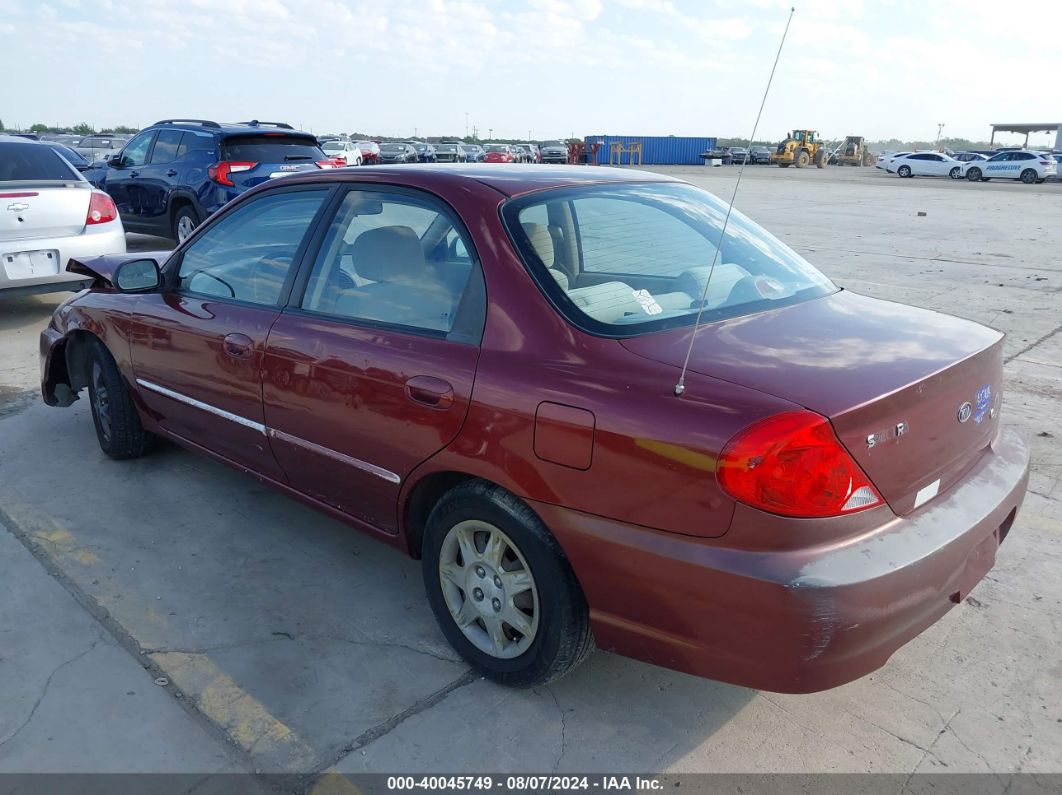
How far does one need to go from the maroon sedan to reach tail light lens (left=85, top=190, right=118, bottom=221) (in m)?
4.81

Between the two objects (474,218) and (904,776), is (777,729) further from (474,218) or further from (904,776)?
(474,218)

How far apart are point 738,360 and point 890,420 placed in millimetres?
420

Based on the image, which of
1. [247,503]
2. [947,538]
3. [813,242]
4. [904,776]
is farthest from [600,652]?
[813,242]

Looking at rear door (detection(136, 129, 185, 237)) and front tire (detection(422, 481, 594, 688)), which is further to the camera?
rear door (detection(136, 129, 185, 237))

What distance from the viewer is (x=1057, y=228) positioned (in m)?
16.6

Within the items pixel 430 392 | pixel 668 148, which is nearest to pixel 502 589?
pixel 430 392

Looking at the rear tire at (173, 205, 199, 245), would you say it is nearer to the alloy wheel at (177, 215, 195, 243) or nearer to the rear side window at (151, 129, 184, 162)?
the alloy wheel at (177, 215, 195, 243)

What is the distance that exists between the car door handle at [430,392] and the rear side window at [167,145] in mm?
9650

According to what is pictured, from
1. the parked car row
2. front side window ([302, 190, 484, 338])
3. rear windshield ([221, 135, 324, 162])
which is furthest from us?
the parked car row

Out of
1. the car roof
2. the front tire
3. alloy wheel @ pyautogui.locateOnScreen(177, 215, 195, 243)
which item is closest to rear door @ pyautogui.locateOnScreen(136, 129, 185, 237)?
alloy wheel @ pyautogui.locateOnScreen(177, 215, 195, 243)

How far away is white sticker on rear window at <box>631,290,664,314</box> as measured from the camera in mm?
2678

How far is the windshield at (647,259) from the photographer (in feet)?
8.66

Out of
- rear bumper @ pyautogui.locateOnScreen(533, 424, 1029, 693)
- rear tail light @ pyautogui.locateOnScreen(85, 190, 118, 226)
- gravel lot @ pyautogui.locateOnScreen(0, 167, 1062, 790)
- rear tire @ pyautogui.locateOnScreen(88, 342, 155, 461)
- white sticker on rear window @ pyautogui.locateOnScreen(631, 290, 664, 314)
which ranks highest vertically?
white sticker on rear window @ pyautogui.locateOnScreen(631, 290, 664, 314)

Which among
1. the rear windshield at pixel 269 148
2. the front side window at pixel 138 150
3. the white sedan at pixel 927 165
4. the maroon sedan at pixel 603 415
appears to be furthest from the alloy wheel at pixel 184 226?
the white sedan at pixel 927 165
